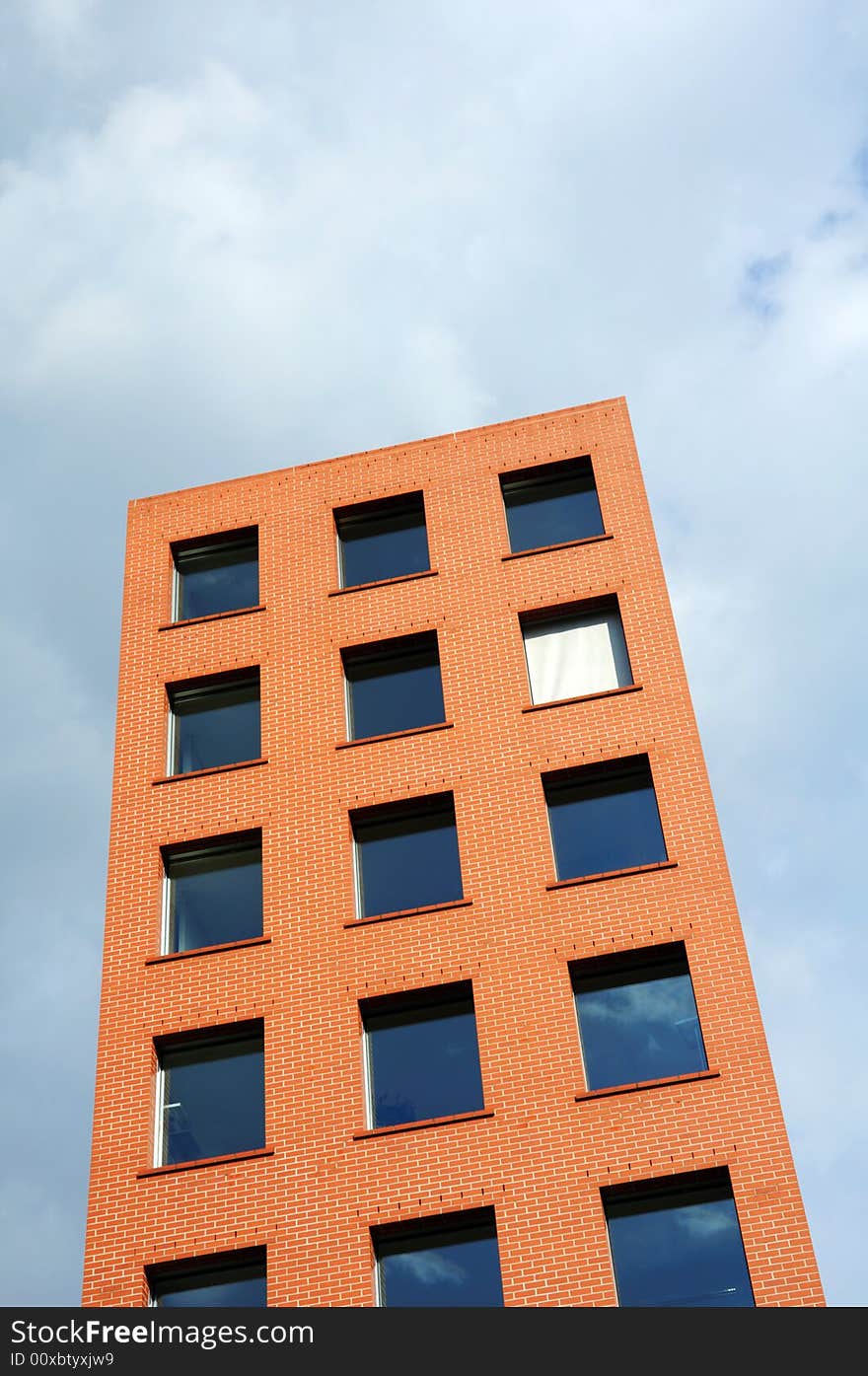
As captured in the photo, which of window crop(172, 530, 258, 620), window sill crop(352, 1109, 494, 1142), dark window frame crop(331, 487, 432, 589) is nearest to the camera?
window sill crop(352, 1109, 494, 1142)

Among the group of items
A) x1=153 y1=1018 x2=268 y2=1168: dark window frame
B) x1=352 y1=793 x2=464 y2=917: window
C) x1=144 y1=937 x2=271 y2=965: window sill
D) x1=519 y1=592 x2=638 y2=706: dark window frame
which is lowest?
x1=153 y1=1018 x2=268 y2=1168: dark window frame

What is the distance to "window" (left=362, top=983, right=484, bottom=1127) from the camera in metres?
25.6

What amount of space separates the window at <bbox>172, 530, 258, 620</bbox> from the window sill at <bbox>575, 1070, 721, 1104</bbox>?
42.3 feet

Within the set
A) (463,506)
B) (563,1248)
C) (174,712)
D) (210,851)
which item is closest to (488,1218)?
(563,1248)

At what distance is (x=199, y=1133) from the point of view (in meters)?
26.1

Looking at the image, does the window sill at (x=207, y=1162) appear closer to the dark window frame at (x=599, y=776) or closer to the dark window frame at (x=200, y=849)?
the dark window frame at (x=200, y=849)

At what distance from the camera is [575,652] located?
101ft

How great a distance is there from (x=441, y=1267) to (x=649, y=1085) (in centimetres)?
399

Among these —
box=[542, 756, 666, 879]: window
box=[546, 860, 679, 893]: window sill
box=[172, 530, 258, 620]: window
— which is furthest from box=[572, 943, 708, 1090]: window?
box=[172, 530, 258, 620]: window

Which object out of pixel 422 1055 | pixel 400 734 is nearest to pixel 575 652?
pixel 400 734

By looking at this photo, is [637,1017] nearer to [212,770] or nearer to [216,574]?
[212,770]

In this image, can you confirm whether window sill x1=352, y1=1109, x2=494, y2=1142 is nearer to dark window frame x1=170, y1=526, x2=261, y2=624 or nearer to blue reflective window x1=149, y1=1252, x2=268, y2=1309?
blue reflective window x1=149, y1=1252, x2=268, y2=1309
